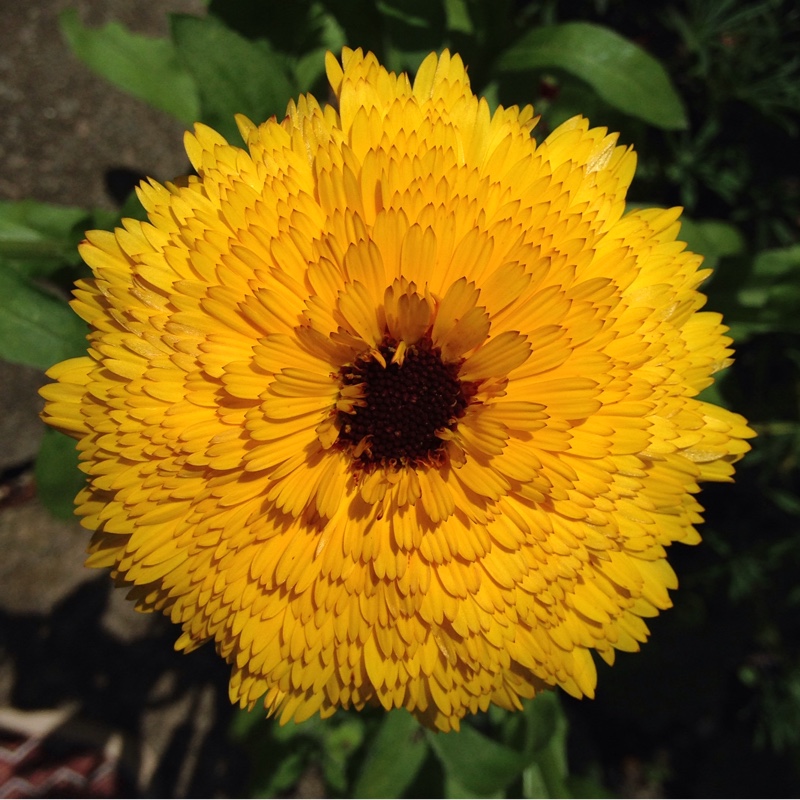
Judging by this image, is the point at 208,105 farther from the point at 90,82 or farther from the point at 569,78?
the point at 90,82

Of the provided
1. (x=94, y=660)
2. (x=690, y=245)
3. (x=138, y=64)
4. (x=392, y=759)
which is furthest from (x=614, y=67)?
(x=94, y=660)

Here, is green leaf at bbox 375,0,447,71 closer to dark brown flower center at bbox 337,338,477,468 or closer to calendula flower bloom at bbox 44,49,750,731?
calendula flower bloom at bbox 44,49,750,731

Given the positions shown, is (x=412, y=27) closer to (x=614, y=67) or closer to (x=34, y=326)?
(x=614, y=67)

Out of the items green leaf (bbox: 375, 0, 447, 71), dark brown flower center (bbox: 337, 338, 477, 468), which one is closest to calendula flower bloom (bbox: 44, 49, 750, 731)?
dark brown flower center (bbox: 337, 338, 477, 468)

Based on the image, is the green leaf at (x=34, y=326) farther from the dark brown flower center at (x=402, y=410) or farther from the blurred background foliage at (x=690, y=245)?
the dark brown flower center at (x=402, y=410)

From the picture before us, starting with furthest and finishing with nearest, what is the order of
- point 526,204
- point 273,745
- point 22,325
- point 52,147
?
point 52,147
point 273,745
point 22,325
point 526,204

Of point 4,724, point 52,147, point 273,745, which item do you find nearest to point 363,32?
point 52,147

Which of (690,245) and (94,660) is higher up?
(690,245)
